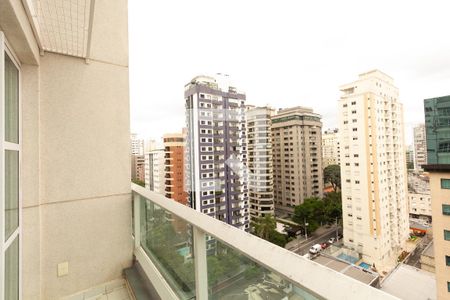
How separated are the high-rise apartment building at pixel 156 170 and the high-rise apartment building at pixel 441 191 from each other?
2043 cm

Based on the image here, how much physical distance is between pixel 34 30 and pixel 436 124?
1302 cm

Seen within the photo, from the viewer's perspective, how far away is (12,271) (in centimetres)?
132

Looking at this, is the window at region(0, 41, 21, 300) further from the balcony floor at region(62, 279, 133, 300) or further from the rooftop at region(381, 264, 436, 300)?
the rooftop at region(381, 264, 436, 300)

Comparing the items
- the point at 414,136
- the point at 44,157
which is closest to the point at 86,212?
the point at 44,157

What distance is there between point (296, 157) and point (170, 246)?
24.1 m

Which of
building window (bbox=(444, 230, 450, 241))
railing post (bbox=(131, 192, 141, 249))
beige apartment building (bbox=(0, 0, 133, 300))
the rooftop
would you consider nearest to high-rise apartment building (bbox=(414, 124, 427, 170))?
the rooftop

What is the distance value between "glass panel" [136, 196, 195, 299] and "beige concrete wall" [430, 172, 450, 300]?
35.7 ft

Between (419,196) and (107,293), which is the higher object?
(107,293)

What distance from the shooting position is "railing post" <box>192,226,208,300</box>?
90 centimetres

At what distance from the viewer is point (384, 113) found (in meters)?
18.1

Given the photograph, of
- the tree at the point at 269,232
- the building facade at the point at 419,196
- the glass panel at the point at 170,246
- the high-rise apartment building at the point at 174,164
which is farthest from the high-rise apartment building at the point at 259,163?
the glass panel at the point at 170,246

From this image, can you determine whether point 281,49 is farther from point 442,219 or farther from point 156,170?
point 156,170

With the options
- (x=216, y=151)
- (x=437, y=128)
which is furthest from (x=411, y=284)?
(x=216, y=151)

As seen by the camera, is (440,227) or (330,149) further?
(330,149)
